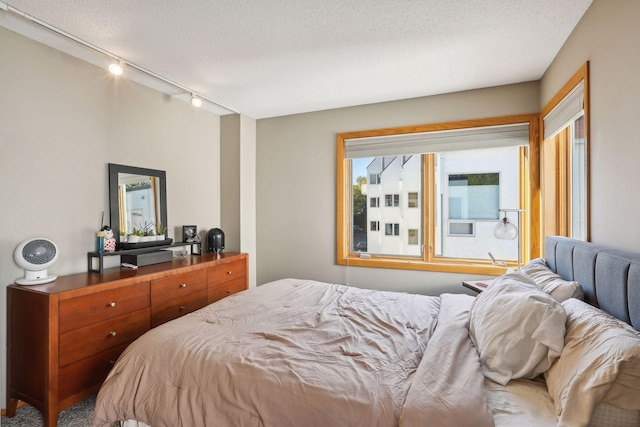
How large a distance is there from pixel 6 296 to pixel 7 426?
0.80 metres

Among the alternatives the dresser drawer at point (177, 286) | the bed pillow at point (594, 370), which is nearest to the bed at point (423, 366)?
the bed pillow at point (594, 370)

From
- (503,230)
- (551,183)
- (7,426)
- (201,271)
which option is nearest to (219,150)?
(201,271)

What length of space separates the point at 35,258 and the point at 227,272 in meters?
1.58

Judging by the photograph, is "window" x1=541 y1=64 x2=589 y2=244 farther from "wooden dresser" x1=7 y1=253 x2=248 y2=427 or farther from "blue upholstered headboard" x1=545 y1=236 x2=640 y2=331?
"wooden dresser" x1=7 y1=253 x2=248 y2=427

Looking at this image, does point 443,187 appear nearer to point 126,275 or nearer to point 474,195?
point 474,195

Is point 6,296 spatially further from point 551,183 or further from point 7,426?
point 551,183

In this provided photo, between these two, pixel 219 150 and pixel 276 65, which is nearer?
pixel 276 65

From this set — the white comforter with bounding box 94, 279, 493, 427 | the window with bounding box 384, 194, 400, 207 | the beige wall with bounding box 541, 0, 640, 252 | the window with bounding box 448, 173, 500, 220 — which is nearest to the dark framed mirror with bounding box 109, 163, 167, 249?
the white comforter with bounding box 94, 279, 493, 427

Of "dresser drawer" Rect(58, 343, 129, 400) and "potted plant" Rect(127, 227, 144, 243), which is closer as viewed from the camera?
"dresser drawer" Rect(58, 343, 129, 400)

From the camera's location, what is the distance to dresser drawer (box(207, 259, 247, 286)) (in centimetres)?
308

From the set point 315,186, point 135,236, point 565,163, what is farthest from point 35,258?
point 565,163

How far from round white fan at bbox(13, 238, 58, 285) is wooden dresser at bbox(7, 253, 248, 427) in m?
0.08

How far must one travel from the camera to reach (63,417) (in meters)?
1.98

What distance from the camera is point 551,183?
8.91ft
